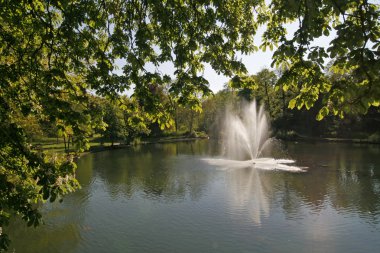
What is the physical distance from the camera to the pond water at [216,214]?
40.4 ft

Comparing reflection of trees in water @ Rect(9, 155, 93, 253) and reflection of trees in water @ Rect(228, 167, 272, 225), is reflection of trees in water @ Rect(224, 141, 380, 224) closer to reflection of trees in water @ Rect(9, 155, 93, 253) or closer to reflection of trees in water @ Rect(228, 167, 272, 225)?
reflection of trees in water @ Rect(228, 167, 272, 225)

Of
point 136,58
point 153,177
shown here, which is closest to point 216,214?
point 153,177

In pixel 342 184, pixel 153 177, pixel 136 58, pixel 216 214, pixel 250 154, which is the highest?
pixel 136 58

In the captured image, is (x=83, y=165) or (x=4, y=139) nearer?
(x=4, y=139)

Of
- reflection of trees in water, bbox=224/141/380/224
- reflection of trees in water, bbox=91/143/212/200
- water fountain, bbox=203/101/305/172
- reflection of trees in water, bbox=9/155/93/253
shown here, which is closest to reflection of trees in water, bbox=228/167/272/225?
reflection of trees in water, bbox=224/141/380/224

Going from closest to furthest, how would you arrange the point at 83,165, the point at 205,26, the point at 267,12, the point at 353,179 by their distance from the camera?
the point at 205,26
the point at 267,12
the point at 353,179
the point at 83,165

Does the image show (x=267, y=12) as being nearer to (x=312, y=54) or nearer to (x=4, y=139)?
(x=312, y=54)

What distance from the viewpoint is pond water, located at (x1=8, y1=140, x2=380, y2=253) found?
12.3 m

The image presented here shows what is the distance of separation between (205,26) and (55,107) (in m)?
3.17

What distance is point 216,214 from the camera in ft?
50.4

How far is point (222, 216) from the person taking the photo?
592 inches

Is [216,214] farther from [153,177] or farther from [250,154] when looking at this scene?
[250,154]

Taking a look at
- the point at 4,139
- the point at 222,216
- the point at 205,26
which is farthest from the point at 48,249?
the point at 205,26

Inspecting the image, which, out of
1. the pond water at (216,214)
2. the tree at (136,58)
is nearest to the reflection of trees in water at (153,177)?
the pond water at (216,214)
